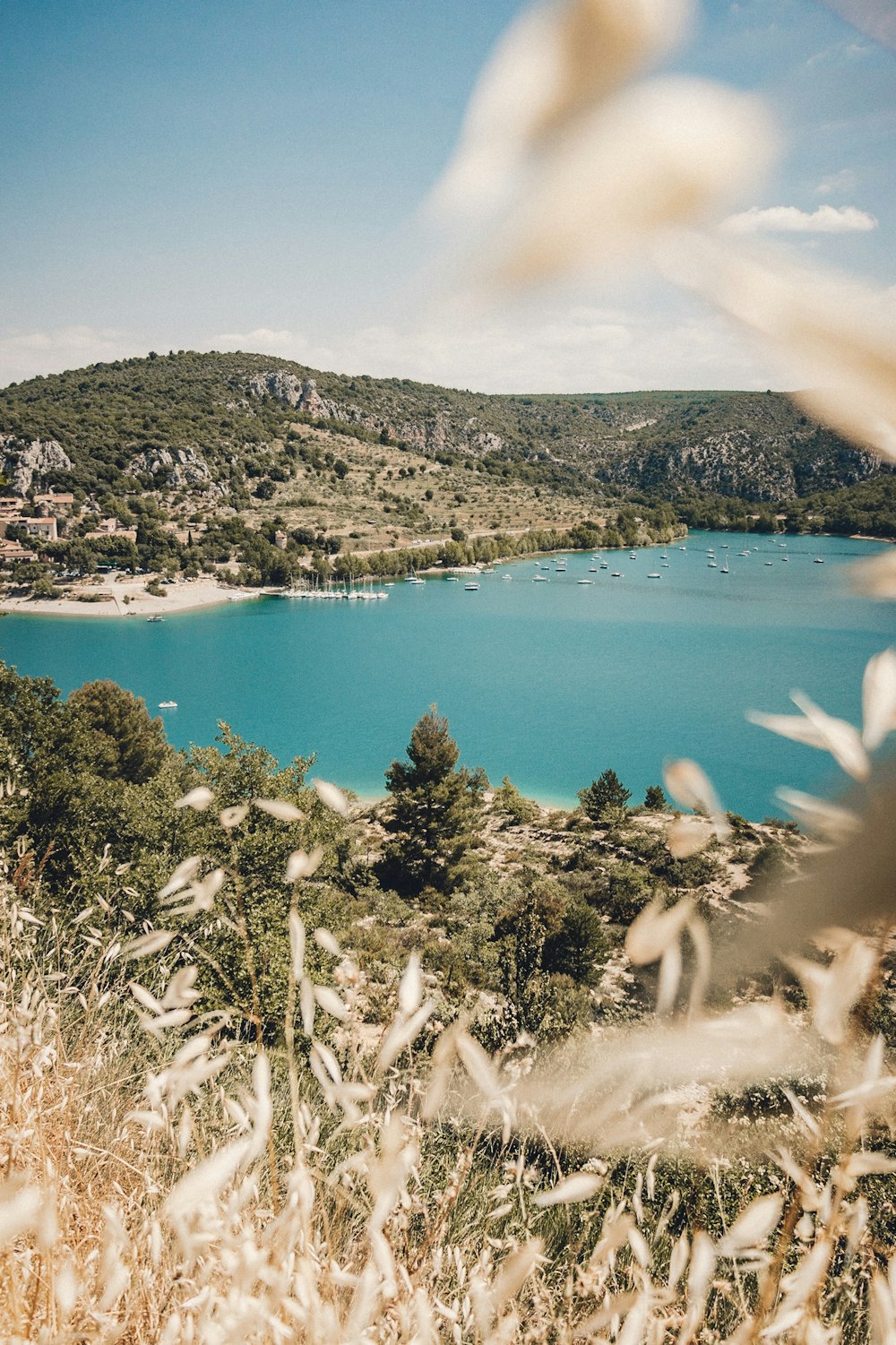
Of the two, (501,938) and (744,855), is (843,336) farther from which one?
(744,855)

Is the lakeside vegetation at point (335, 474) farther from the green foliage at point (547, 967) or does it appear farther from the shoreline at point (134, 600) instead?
the green foliage at point (547, 967)

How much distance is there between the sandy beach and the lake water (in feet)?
4.95

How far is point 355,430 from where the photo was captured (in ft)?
357

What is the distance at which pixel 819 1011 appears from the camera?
0.58 m

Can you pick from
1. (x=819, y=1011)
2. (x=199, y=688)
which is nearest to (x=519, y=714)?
(x=199, y=688)

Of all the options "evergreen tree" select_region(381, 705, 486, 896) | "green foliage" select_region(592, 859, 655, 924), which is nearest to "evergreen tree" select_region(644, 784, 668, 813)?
"green foliage" select_region(592, 859, 655, 924)

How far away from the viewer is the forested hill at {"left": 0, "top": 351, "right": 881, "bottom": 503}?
78.1m

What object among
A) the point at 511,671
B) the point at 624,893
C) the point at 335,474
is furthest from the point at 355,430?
the point at 624,893

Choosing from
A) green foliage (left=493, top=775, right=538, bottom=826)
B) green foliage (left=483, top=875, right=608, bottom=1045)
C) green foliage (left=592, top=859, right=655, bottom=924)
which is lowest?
green foliage (left=493, top=775, right=538, bottom=826)

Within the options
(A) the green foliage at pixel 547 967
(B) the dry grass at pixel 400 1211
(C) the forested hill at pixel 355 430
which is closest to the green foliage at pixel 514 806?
(A) the green foliage at pixel 547 967

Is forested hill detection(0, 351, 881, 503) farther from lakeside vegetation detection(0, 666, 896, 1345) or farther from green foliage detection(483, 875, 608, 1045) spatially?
lakeside vegetation detection(0, 666, 896, 1345)

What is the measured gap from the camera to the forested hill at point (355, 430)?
7812 cm

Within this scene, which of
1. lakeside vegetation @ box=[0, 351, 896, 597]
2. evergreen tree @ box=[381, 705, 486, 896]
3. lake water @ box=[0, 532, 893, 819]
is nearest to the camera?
evergreen tree @ box=[381, 705, 486, 896]

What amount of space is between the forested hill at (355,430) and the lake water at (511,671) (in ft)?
49.7
